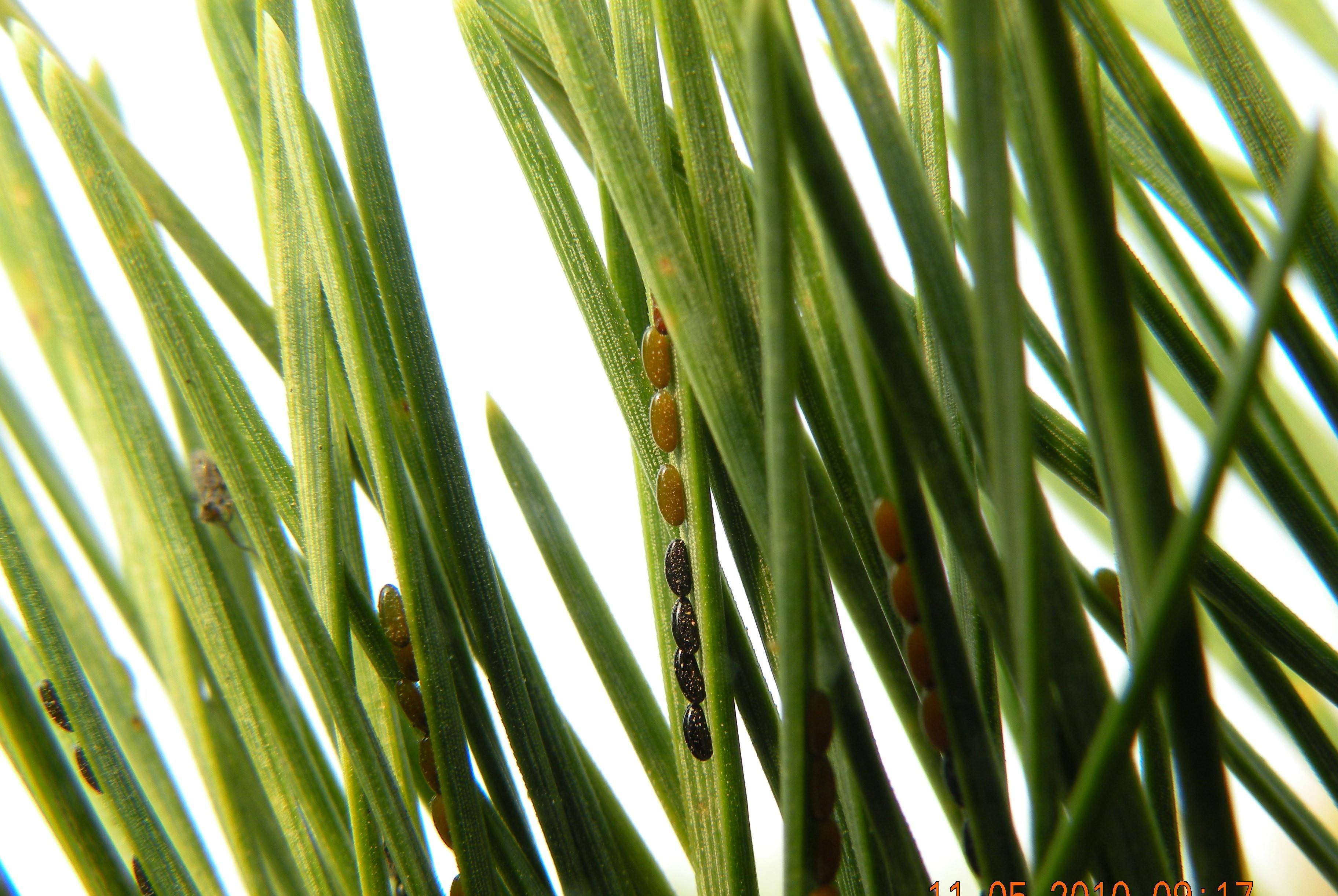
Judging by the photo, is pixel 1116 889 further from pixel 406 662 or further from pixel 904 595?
pixel 406 662

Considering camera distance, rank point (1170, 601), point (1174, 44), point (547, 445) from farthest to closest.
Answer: point (547, 445) → point (1174, 44) → point (1170, 601)

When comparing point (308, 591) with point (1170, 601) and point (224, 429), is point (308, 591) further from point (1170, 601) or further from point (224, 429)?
point (1170, 601)

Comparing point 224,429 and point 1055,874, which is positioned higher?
point 224,429

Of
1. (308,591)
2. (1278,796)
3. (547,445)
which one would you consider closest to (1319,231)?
(1278,796)

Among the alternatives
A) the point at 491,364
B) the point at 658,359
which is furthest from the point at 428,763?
the point at 491,364

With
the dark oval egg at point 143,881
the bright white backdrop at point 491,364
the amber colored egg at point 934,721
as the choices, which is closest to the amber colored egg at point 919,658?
the amber colored egg at point 934,721

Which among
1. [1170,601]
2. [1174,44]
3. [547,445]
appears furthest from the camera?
[547,445]
